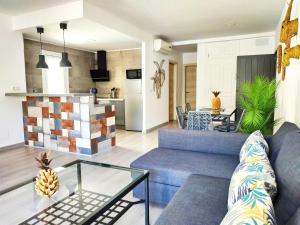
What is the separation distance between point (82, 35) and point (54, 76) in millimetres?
1688

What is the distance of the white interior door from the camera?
6.17 metres

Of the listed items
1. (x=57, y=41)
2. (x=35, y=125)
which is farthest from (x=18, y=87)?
(x=57, y=41)

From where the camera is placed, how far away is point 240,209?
819 millimetres

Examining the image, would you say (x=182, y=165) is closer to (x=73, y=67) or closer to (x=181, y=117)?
(x=181, y=117)

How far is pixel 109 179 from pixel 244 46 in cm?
524

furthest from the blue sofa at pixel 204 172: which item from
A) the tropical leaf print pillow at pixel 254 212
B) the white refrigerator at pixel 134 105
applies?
the white refrigerator at pixel 134 105

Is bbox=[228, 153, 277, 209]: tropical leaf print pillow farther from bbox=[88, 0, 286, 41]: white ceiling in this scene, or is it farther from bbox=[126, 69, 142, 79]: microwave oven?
bbox=[126, 69, 142, 79]: microwave oven

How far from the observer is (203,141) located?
2447 mm

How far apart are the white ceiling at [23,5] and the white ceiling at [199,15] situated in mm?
706

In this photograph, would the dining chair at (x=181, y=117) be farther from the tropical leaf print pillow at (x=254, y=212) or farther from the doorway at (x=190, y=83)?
the doorway at (x=190, y=83)

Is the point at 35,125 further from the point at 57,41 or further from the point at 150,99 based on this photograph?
the point at 150,99

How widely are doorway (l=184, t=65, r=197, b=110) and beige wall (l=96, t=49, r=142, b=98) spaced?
2463 millimetres

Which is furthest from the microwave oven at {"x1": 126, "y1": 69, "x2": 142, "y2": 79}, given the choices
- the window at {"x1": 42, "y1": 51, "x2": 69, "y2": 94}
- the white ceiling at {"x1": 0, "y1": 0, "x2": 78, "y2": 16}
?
the white ceiling at {"x1": 0, "y1": 0, "x2": 78, "y2": 16}

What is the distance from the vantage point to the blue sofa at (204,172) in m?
1.02
